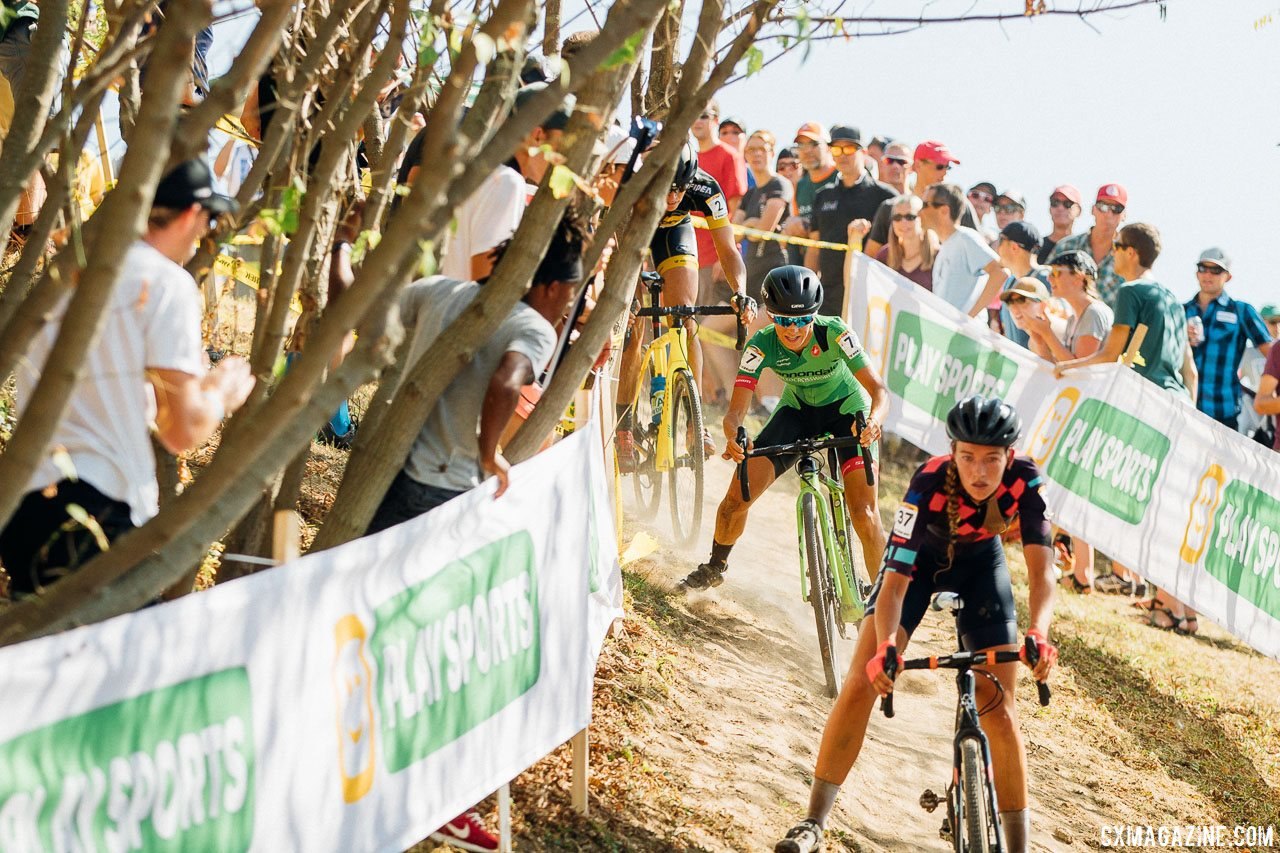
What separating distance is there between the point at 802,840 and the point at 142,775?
10.9 feet

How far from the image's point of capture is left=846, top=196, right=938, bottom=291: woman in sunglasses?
41.0 ft

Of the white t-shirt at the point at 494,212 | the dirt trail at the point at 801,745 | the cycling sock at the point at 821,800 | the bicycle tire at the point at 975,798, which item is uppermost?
the white t-shirt at the point at 494,212

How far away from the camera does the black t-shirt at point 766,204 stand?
532 inches

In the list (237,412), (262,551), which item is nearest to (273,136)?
(237,412)

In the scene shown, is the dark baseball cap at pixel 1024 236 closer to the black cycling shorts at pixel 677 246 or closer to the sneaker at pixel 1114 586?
the sneaker at pixel 1114 586

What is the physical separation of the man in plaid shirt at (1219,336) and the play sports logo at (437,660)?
27.6 ft

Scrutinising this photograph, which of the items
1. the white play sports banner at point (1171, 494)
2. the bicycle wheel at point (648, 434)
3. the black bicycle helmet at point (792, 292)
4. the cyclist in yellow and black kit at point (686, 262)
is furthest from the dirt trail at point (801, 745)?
the black bicycle helmet at point (792, 292)

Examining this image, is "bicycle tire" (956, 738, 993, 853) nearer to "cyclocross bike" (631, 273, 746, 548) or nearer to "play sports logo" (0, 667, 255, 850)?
"play sports logo" (0, 667, 255, 850)

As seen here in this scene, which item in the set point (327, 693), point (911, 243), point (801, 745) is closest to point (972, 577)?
point (801, 745)

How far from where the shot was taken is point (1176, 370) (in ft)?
35.9

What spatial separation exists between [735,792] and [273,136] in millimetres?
3957

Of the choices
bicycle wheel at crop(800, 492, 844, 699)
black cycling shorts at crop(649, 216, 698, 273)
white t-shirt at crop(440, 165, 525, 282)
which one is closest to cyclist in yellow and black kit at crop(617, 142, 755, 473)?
black cycling shorts at crop(649, 216, 698, 273)

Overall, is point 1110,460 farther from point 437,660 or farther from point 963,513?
point 437,660

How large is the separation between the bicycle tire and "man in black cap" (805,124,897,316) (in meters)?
7.87
